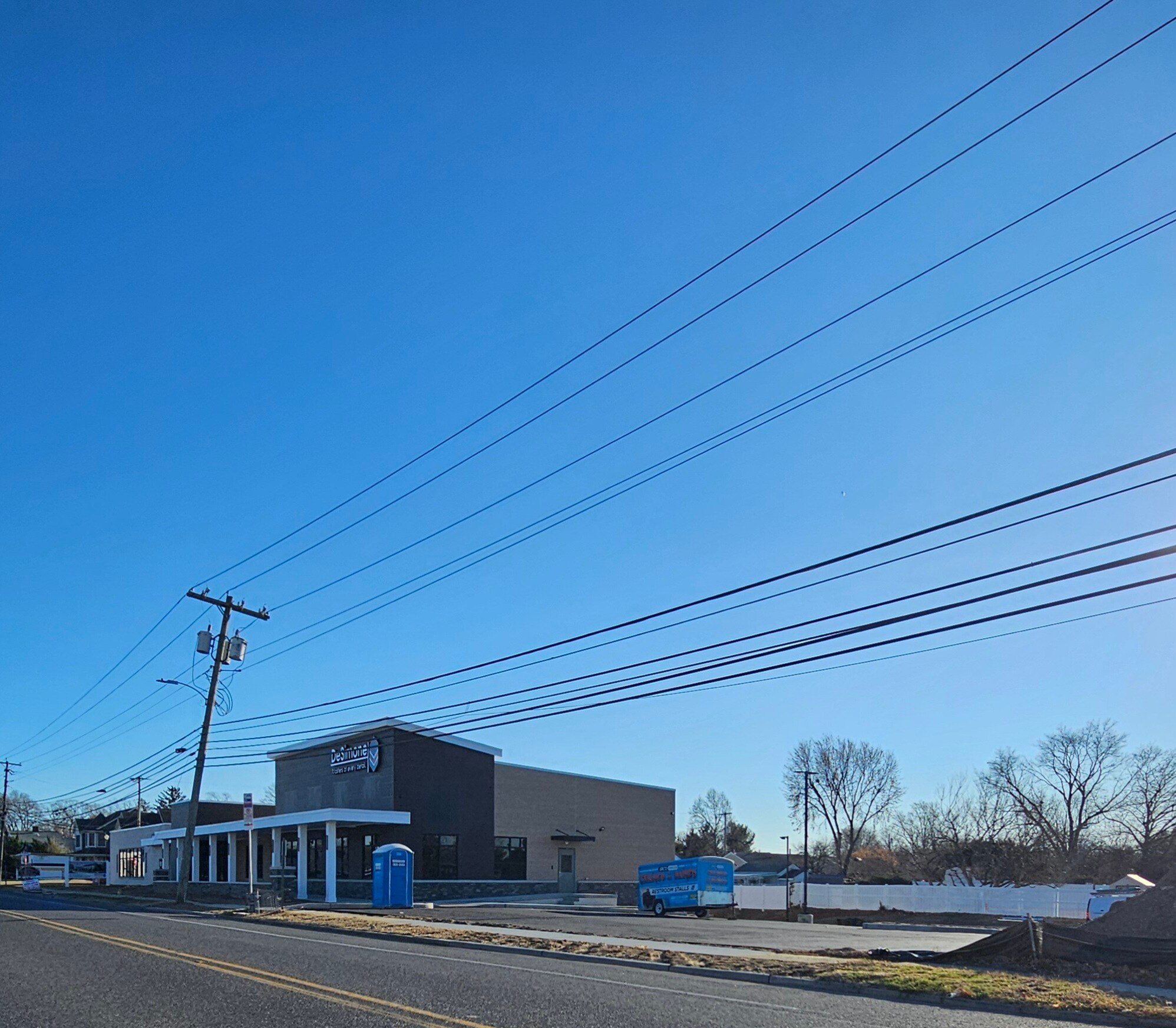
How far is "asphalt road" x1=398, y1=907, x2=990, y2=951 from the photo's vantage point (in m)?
25.5

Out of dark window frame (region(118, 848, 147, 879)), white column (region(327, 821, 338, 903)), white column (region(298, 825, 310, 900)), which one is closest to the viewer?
white column (region(327, 821, 338, 903))

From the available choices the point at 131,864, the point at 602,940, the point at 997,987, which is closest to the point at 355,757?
the point at 602,940

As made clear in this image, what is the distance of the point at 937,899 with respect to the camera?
50.8 m

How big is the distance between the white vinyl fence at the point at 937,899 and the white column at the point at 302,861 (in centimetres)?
2462

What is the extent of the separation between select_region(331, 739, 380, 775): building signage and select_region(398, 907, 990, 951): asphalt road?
1101 centimetres

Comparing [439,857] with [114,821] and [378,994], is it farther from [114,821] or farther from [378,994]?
[114,821]

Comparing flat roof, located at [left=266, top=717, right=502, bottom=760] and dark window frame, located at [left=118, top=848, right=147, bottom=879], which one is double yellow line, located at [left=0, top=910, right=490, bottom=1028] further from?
dark window frame, located at [left=118, top=848, right=147, bottom=879]

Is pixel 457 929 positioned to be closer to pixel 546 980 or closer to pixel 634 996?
pixel 546 980

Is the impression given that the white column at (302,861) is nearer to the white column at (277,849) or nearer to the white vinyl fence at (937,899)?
the white column at (277,849)

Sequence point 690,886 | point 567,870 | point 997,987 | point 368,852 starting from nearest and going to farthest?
point 997,987
point 690,886
point 368,852
point 567,870

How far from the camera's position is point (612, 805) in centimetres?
6056

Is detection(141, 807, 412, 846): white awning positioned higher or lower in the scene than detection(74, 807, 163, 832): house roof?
higher

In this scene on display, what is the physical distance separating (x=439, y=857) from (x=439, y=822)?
1592 mm

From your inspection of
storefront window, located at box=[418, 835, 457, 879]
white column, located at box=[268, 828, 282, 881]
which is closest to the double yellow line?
storefront window, located at box=[418, 835, 457, 879]
